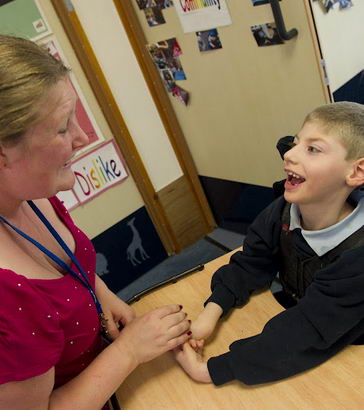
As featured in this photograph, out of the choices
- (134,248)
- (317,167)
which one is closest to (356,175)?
(317,167)

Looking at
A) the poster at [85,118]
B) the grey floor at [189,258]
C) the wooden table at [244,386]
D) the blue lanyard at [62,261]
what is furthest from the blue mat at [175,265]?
the blue lanyard at [62,261]

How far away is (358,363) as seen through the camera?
2.66ft

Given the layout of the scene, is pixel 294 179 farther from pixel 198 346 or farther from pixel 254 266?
pixel 198 346

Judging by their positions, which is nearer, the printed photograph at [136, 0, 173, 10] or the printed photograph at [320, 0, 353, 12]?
the printed photograph at [320, 0, 353, 12]

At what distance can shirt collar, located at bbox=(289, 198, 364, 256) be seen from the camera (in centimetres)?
87

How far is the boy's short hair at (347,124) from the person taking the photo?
906mm

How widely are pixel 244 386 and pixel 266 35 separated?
120 cm

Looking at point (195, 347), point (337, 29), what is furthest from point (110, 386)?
point (337, 29)

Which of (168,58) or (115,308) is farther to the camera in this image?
(168,58)

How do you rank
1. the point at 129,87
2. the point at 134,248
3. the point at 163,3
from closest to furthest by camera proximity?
1. the point at 163,3
2. the point at 129,87
3. the point at 134,248

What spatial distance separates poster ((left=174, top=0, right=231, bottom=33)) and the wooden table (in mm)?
1123

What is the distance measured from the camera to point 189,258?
246cm

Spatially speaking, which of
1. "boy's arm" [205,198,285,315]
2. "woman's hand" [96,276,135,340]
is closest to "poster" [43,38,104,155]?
"woman's hand" [96,276,135,340]

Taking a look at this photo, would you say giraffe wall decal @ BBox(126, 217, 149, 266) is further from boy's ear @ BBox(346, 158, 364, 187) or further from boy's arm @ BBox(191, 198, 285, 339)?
boy's ear @ BBox(346, 158, 364, 187)
